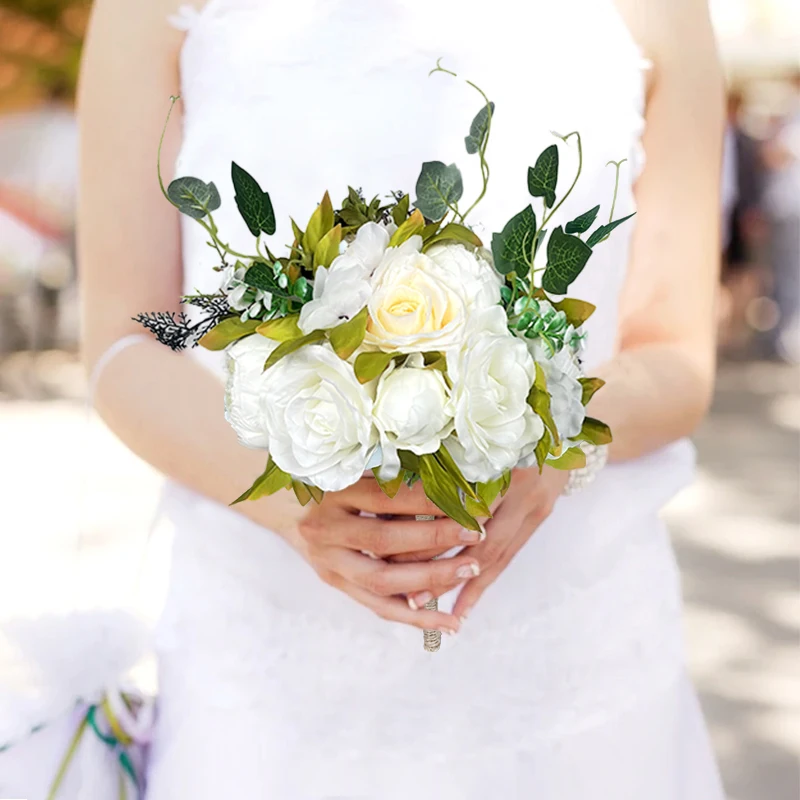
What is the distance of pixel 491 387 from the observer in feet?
2.72

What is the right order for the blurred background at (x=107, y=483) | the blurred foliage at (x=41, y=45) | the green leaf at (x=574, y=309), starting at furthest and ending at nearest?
the blurred foliage at (x=41, y=45) → the blurred background at (x=107, y=483) → the green leaf at (x=574, y=309)

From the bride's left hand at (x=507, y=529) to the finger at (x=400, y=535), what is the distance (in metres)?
0.06

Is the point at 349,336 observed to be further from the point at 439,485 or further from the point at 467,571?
the point at 467,571

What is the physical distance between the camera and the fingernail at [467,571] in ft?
3.52

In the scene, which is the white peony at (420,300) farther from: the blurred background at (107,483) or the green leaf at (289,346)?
the blurred background at (107,483)

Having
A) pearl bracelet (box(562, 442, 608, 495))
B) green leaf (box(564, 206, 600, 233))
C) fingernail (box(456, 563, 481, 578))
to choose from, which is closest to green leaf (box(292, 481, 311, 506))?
fingernail (box(456, 563, 481, 578))

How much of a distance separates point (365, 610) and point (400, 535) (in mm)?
241

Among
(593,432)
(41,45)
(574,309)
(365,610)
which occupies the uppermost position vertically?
(41,45)

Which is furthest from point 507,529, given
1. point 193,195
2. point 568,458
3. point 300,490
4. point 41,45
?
point 41,45

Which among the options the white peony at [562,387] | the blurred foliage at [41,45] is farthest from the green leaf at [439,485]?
the blurred foliage at [41,45]

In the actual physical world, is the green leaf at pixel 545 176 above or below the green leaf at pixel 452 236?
above

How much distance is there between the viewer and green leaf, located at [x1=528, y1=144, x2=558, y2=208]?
0.89m

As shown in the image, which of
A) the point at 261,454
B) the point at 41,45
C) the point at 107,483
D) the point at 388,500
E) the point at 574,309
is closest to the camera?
the point at 574,309

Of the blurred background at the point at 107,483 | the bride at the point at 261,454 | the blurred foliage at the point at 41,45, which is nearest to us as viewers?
the bride at the point at 261,454
